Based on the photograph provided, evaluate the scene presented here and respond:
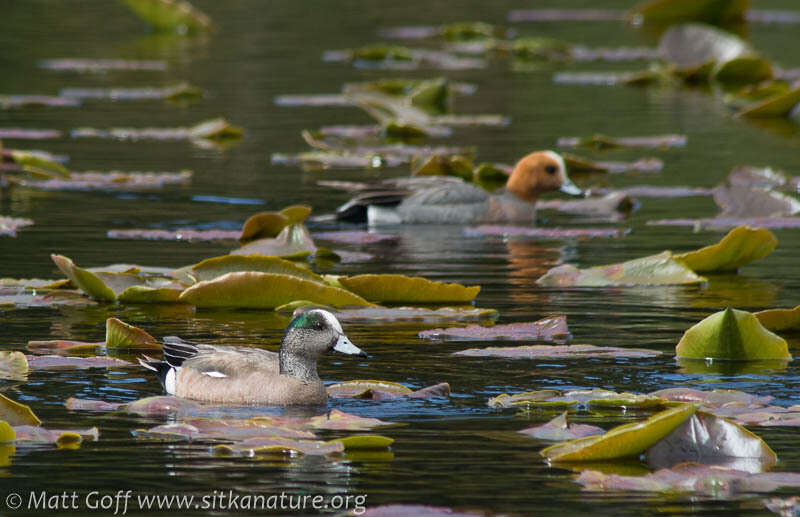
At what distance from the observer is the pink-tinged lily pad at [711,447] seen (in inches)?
247

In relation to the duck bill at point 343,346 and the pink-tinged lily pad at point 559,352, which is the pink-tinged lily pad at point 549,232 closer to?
the pink-tinged lily pad at point 559,352

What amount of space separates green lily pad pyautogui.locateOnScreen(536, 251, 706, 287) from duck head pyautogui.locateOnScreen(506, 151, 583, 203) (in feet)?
11.0

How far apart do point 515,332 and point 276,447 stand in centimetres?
278

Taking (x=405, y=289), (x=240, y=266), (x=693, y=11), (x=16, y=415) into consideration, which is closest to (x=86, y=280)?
(x=240, y=266)

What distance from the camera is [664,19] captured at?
3120cm

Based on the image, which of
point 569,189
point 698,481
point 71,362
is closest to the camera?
point 698,481

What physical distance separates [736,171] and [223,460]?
926 cm

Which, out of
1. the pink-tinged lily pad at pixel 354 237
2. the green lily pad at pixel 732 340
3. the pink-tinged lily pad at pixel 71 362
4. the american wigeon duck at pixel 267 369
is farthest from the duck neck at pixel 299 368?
the pink-tinged lily pad at pixel 354 237

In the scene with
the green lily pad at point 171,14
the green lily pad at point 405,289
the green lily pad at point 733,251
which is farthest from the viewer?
the green lily pad at point 171,14

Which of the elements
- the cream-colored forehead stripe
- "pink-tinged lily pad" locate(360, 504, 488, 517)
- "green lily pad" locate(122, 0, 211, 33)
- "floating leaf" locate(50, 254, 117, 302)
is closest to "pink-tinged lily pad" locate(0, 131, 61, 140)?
"floating leaf" locate(50, 254, 117, 302)

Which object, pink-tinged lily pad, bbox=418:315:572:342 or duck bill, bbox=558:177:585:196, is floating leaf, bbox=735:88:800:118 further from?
pink-tinged lily pad, bbox=418:315:572:342

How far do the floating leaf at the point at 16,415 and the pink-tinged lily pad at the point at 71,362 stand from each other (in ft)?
3.99

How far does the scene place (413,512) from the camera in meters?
5.57

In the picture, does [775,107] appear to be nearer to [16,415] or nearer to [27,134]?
[27,134]
